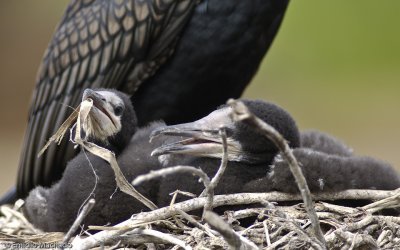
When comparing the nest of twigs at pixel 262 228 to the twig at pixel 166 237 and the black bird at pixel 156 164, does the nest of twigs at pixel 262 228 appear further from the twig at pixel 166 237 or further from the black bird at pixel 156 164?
the black bird at pixel 156 164

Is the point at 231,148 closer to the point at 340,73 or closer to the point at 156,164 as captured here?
the point at 156,164

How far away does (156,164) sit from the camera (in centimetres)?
413

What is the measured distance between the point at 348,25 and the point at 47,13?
8.87 ft

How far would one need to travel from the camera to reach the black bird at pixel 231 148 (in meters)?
3.91

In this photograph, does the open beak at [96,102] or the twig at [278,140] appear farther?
the open beak at [96,102]

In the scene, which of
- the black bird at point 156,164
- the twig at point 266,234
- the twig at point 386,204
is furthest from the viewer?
the black bird at point 156,164

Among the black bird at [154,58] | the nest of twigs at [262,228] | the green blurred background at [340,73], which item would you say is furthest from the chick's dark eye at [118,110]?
the green blurred background at [340,73]

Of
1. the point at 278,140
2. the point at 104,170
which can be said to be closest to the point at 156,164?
the point at 104,170

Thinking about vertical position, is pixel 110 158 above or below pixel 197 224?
above

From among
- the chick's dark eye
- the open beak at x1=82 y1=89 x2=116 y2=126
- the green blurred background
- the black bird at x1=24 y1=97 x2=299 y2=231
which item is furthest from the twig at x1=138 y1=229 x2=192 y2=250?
the green blurred background

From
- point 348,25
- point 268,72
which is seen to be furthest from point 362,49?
point 268,72

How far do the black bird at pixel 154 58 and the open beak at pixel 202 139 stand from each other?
1020mm

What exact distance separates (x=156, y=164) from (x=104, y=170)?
0.64ft

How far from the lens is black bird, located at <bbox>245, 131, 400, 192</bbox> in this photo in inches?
151
